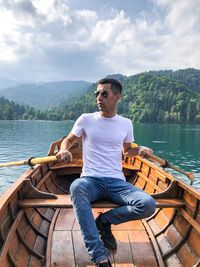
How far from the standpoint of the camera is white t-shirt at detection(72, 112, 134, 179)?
4.74m

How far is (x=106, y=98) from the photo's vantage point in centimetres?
476

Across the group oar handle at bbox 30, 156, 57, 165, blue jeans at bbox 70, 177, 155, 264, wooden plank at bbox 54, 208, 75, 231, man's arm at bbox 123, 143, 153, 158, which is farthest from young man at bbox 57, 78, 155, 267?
wooden plank at bbox 54, 208, 75, 231

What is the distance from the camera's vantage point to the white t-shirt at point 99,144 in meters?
4.74

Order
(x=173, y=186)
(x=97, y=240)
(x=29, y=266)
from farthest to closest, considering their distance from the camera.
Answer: (x=173, y=186) < (x=29, y=266) < (x=97, y=240)

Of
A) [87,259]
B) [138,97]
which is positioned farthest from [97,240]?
[138,97]

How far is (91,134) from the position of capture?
4738 mm

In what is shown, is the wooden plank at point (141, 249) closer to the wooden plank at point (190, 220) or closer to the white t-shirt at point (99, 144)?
the wooden plank at point (190, 220)

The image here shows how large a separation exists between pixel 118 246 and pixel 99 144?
5.87ft

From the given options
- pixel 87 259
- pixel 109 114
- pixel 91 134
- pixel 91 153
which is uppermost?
pixel 109 114

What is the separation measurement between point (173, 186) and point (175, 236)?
2.75 feet

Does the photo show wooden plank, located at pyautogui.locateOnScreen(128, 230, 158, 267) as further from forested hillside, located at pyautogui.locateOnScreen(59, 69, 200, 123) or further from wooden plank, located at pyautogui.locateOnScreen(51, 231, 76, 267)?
forested hillside, located at pyautogui.locateOnScreen(59, 69, 200, 123)

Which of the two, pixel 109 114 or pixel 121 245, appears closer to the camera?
pixel 109 114

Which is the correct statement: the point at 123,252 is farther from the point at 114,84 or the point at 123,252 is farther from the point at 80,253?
the point at 114,84

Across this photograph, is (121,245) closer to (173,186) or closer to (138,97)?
(173,186)
